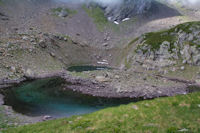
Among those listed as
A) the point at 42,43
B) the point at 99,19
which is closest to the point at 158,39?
the point at 42,43

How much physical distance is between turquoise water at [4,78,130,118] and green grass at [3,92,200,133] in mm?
17974

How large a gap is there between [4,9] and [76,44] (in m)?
55.5

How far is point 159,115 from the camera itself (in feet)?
55.6

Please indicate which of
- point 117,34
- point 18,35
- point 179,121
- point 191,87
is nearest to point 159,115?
point 179,121

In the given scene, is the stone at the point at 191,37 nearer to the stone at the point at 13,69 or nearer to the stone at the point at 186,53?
the stone at the point at 186,53

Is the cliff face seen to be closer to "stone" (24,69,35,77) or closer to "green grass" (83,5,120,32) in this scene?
"green grass" (83,5,120,32)

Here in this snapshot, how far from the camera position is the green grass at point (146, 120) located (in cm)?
1401

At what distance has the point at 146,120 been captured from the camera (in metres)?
15.9

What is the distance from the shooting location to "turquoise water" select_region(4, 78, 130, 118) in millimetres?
35719

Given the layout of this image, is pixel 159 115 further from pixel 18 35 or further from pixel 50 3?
pixel 50 3

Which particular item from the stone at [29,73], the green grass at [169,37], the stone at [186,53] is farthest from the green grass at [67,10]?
Result: the stone at [186,53]

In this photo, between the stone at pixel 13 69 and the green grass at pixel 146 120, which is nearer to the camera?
the green grass at pixel 146 120

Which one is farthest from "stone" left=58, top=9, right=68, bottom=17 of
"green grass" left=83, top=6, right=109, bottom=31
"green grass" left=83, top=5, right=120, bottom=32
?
"green grass" left=83, top=6, right=109, bottom=31

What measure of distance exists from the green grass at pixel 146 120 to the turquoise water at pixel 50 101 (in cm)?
1797
